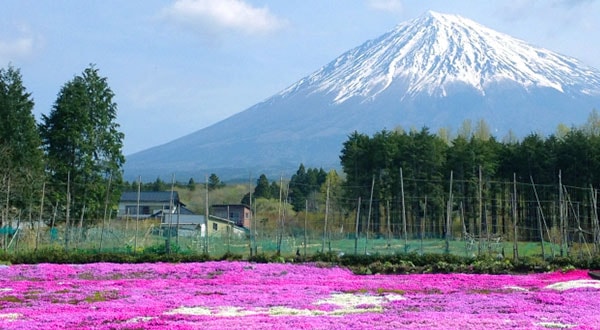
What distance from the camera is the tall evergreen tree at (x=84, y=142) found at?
45.9 meters

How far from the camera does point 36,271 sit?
25.5m

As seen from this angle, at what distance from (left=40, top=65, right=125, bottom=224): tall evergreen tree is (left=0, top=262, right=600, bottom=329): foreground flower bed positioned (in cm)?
1921

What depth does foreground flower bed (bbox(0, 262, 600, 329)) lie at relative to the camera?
13672 millimetres

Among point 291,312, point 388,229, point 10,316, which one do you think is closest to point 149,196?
point 388,229

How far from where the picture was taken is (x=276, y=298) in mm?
18156

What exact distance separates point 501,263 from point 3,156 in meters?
24.8

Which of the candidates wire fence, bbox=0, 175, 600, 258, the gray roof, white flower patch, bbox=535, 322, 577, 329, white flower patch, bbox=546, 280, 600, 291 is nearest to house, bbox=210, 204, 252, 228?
the gray roof

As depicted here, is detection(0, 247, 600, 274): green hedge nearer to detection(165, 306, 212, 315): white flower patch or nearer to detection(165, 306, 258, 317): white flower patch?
detection(165, 306, 258, 317): white flower patch

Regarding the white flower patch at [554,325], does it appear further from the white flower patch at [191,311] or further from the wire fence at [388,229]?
the wire fence at [388,229]

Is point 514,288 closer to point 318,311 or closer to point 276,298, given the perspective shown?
point 276,298

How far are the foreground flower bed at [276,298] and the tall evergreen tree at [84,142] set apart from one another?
756 inches

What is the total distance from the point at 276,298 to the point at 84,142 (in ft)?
102

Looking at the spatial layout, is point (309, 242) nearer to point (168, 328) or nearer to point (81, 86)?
point (81, 86)

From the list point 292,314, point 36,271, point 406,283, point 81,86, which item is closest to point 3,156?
point 81,86
